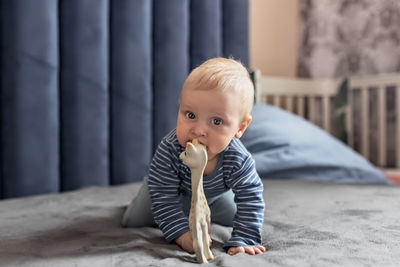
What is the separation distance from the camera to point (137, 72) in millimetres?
1497

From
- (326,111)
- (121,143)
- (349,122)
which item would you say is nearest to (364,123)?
(349,122)

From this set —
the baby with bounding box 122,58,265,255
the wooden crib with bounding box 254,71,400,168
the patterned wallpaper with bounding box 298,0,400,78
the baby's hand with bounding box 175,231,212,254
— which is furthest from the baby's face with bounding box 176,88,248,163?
Result: the patterned wallpaper with bounding box 298,0,400,78

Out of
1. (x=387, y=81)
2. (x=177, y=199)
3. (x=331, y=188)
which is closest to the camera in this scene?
(x=177, y=199)

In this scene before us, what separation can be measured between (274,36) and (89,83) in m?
1.21

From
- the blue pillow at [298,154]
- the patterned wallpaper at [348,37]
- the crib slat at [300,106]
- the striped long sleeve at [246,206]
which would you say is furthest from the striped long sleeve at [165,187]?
the patterned wallpaper at [348,37]

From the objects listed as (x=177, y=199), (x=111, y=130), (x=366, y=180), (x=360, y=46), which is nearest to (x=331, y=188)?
(x=366, y=180)

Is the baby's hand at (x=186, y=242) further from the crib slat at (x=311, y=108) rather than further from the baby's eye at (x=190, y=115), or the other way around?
the crib slat at (x=311, y=108)

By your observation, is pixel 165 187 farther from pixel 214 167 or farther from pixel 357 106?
pixel 357 106

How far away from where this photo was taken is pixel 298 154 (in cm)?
143

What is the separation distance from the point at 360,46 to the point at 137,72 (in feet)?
4.04

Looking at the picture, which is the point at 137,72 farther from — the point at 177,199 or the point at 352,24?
the point at 352,24

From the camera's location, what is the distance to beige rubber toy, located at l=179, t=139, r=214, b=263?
2.14ft

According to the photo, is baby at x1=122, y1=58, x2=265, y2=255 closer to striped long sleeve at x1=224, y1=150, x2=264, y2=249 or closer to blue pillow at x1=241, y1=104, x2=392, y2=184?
striped long sleeve at x1=224, y1=150, x2=264, y2=249

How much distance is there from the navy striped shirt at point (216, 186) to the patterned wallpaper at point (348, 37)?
5.09 feet
